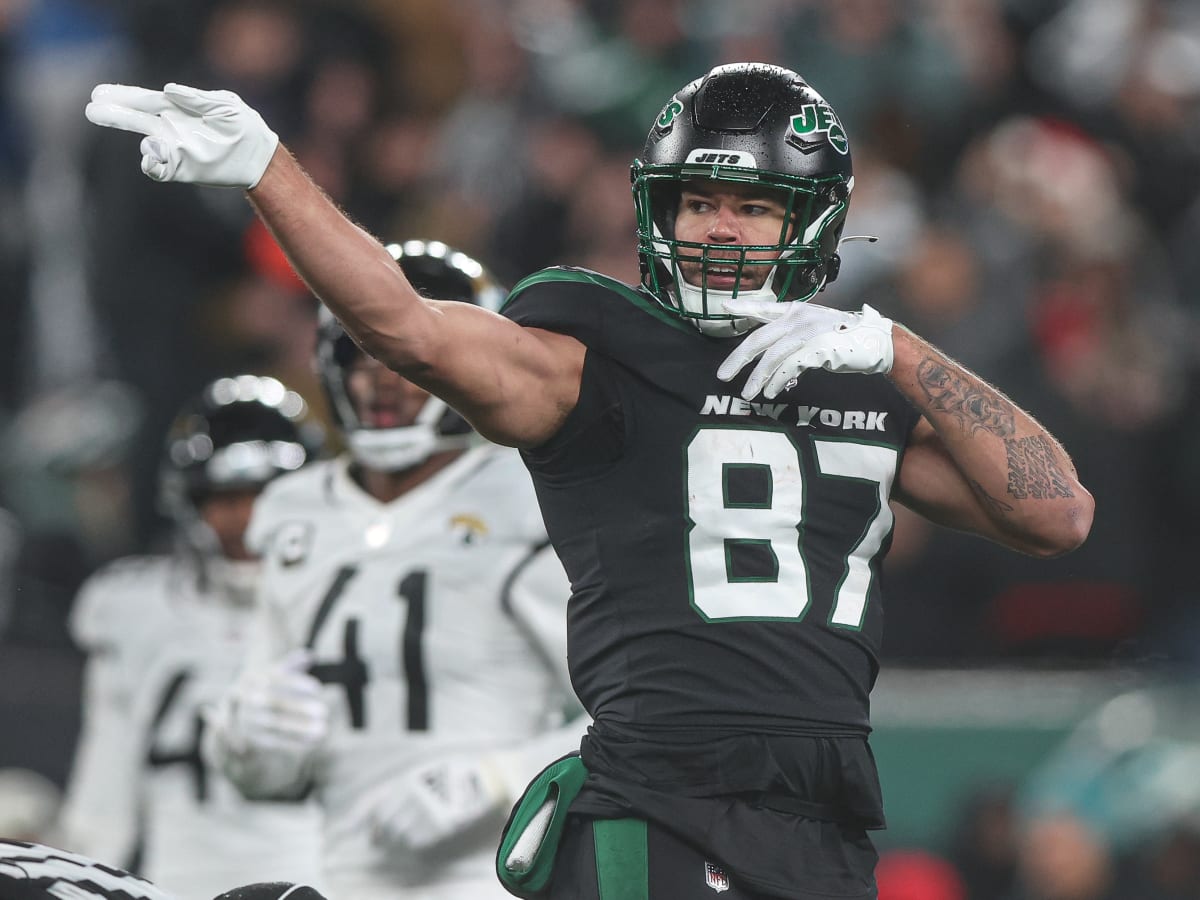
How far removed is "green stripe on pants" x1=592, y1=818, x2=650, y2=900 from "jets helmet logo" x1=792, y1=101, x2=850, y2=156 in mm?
1173

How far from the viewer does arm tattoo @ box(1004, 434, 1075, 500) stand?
3.19 metres

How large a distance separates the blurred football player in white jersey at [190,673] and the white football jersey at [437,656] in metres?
1.07

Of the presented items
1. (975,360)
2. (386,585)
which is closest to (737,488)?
(386,585)

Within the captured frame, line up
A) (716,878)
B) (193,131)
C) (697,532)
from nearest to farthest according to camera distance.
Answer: (193,131) < (716,878) < (697,532)

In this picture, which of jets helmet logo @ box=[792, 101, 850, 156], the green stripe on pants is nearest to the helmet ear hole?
jets helmet logo @ box=[792, 101, 850, 156]

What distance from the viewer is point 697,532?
3.02 metres

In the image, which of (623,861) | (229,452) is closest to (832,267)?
(623,861)

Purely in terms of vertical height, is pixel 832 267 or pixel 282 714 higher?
pixel 832 267

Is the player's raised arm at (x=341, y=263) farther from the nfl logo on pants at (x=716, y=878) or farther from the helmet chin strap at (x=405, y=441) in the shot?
the helmet chin strap at (x=405, y=441)

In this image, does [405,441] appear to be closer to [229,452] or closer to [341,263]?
[229,452]

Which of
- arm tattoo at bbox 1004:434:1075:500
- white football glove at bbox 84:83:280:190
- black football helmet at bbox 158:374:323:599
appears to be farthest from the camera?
black football helmet at bbox 158:374:323:599

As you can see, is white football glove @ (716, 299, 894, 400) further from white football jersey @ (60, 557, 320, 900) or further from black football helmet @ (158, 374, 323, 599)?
black football helmet @ (158, 374, 323, 599)

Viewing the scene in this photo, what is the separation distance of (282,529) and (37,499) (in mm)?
3736

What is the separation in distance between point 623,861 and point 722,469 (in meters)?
0.63
